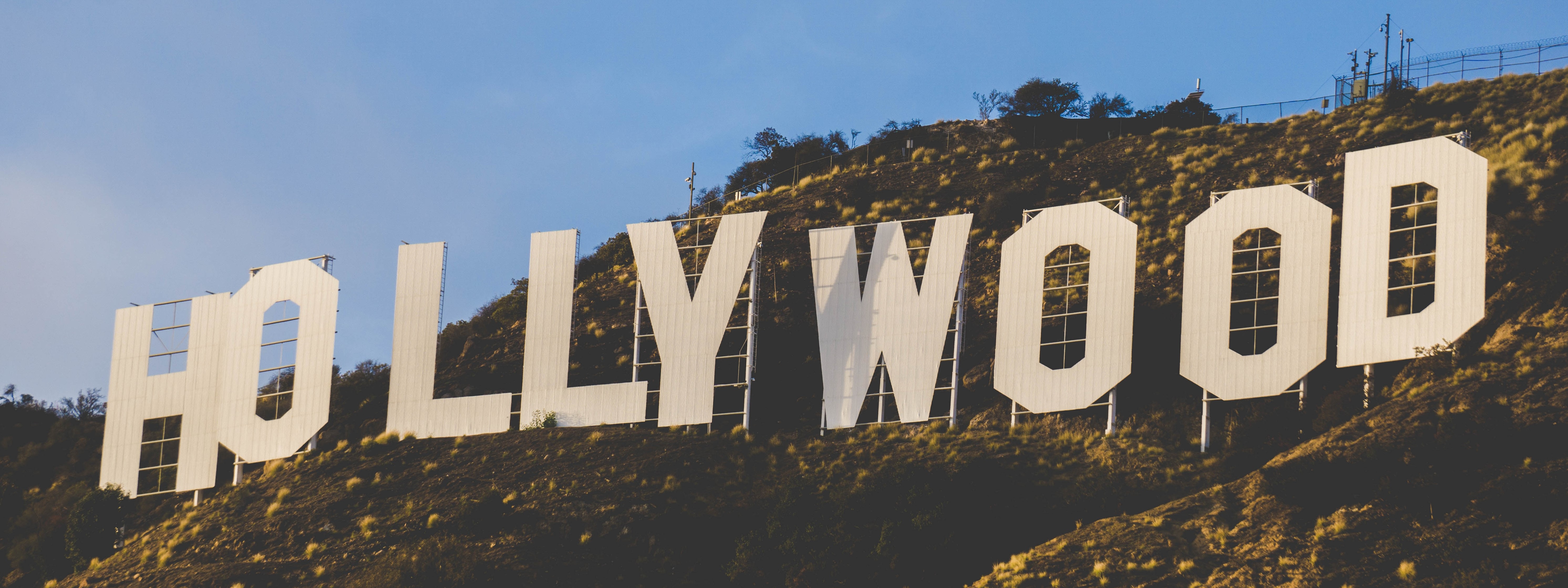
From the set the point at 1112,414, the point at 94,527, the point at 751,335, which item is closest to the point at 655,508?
the point at 751,335

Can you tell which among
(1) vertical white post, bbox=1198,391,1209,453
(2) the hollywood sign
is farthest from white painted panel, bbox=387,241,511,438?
(1) vertical white post, bbox=1198,391,1209,453

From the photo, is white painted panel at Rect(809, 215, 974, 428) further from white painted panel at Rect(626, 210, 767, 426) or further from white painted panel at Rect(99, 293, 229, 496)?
white painted panel at Rect(99, 293, 229, 496)

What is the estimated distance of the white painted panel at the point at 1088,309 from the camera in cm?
2617

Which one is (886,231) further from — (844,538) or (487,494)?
(487,494)

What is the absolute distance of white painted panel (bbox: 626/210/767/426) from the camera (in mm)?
28703

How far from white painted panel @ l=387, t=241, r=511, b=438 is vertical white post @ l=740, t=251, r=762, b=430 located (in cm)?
544

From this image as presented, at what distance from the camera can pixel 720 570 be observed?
77.1ft

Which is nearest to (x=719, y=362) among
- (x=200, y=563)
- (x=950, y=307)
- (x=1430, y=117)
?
(x=950, y=307)

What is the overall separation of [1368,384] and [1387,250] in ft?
8.66

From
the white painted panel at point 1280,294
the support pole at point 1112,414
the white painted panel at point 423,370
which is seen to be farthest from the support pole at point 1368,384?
the white painted panel at point 423,370

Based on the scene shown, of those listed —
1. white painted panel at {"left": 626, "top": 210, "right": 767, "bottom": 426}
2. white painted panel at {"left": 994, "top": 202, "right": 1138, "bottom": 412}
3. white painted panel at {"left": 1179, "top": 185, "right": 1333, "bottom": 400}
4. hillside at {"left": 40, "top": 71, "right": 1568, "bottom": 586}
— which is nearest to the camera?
hillside at {"left": 40, "top": 71, "right": 1568, "bottom": 586}

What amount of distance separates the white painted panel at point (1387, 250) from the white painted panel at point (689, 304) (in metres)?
12.5

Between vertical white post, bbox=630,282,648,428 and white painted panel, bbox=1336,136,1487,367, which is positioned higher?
white painted panel, bbox=1336,136,1487,367

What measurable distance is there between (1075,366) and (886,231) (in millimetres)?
5422
